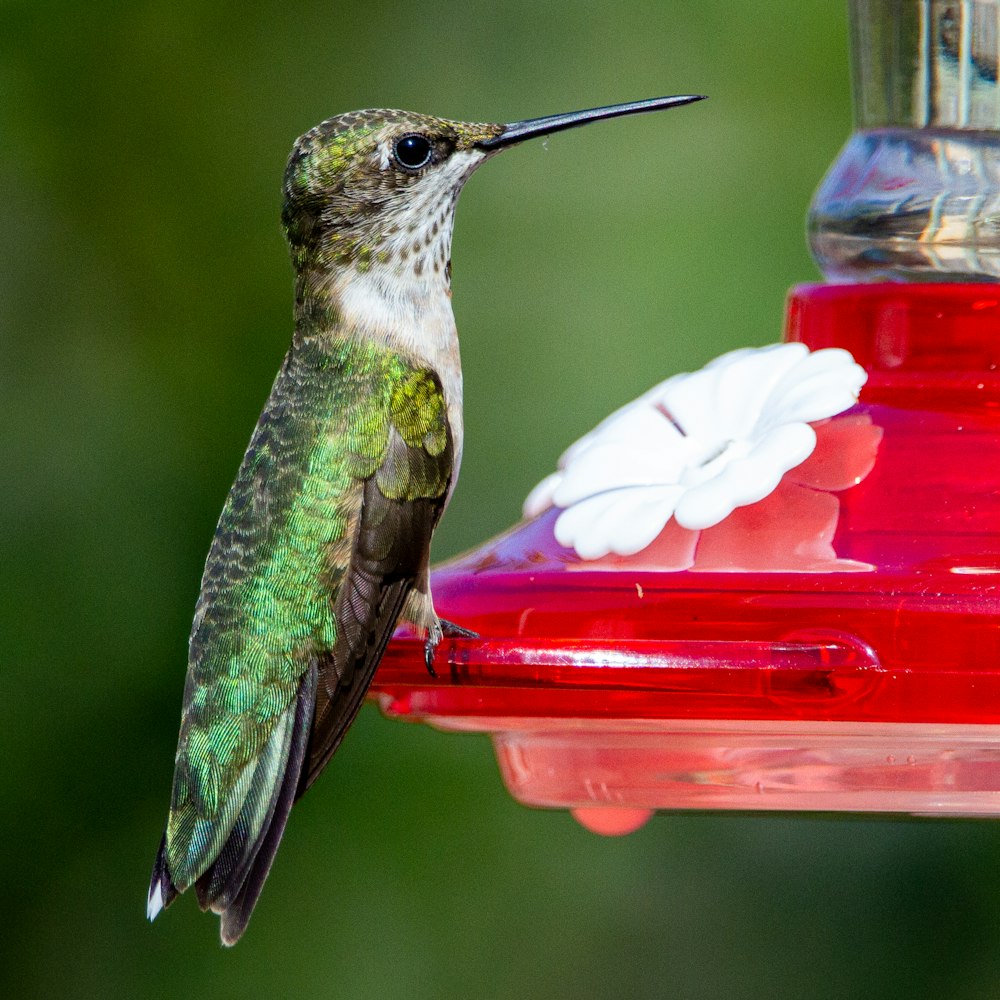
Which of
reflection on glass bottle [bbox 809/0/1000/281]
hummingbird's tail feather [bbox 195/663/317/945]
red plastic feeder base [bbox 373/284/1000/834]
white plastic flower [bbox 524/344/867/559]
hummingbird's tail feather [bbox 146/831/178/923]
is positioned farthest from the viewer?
reflection on glass bottle [bbox 809/0/1000/281]

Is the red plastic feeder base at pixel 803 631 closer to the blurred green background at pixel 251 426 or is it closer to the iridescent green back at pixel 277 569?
the iridescent green back at pixel 277 569

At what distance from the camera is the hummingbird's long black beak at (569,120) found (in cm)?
336

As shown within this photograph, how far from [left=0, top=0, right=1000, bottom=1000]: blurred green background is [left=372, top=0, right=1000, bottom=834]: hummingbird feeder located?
2.82 meters

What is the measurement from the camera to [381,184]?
375cm

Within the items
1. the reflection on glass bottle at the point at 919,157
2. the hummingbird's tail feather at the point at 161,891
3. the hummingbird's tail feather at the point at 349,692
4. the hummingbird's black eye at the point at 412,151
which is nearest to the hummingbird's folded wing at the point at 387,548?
the hummingbird's tail feather at the point at 349,692

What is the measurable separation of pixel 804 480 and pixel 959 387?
370 millimetres

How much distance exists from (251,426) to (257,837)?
298 centimetres

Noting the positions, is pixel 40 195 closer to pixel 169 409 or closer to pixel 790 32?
pixel 169 409

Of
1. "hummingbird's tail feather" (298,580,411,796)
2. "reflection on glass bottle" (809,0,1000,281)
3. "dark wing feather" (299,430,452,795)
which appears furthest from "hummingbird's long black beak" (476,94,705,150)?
"hummingbird's tail feather" (298,580,411,796)

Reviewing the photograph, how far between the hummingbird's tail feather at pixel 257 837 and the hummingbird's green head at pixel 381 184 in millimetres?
975

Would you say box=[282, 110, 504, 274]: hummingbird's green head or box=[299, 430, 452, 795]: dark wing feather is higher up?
box=[282, 110, 504, 274]: hummingbird's green head

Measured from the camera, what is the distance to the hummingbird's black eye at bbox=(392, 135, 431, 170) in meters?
3.71

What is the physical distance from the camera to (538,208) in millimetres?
7438

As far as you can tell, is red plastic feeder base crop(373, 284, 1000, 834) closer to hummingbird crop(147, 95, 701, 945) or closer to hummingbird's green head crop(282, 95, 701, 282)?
hummingbird crop(147, 95, 701, 945)
